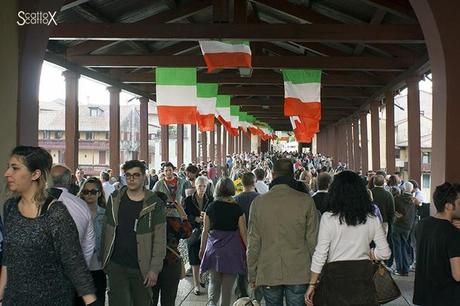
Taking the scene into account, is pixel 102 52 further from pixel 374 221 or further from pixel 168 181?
pixel 374 221

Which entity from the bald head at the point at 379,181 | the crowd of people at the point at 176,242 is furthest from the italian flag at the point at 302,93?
the crowd of people at the point at 176,242

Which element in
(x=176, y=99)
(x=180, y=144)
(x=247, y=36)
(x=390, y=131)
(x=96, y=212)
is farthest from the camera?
(x=180, y=144)

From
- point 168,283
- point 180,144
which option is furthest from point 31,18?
point 180,144

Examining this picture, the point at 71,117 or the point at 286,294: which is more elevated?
the point at 71,117

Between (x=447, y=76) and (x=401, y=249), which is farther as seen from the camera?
(x=401, y=249)

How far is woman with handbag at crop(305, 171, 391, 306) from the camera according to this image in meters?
3.56

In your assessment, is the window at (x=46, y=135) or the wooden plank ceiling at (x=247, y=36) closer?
the wooden plank ceiling at (x=247, y=36)

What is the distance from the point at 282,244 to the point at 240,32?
6.35 m

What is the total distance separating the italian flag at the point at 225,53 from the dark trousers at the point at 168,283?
535cm

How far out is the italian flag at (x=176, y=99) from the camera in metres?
10.9

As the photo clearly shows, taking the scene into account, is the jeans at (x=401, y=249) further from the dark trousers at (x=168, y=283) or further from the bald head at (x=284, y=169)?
the bald head at (x=284, y=169)

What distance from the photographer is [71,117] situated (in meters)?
12.1

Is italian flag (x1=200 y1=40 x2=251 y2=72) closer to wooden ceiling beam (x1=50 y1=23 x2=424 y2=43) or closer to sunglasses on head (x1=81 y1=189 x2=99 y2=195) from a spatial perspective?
wooden ceiling beam (x1=50 y1=23 x2=424 y2=43)

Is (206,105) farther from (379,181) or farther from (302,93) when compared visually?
(379,181)
